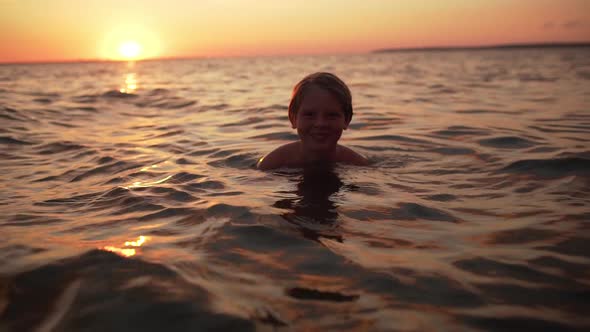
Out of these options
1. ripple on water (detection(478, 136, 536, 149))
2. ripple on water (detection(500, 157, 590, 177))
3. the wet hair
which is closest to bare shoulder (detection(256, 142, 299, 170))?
the wet hair

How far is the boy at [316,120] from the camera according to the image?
4516 mm

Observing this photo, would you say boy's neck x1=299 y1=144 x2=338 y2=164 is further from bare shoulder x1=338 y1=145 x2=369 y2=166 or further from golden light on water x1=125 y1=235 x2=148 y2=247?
golden light on water x1=125 y1=235 x2=148 y2=247

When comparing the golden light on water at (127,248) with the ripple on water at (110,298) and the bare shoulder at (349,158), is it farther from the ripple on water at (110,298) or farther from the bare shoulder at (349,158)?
the bare shoulder at (349,158)

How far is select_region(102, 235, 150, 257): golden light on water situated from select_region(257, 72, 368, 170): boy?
7.52 feet

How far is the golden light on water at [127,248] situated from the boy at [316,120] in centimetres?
229

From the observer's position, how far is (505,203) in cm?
336

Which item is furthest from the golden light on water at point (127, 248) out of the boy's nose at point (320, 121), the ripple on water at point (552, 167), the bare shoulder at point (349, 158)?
the ripple on water at point (552, 167)

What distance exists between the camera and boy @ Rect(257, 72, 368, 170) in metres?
4.52

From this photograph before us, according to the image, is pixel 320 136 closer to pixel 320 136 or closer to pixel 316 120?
pixel 320 136

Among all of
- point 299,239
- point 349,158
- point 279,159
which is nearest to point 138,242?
point 299,239

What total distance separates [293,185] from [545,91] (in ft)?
37.3

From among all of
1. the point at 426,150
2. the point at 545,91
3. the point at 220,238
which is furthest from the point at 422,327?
the point at 545,91

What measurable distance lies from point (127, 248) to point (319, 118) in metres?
2.46

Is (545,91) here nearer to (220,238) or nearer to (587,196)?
(587,196)
